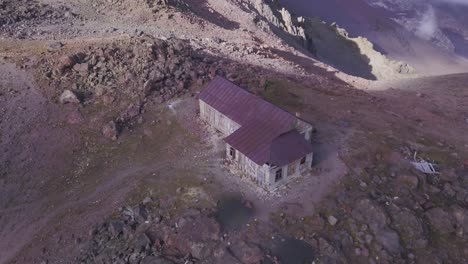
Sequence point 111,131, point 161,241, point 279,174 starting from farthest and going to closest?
point 111,131, point 279,174, point 161,241

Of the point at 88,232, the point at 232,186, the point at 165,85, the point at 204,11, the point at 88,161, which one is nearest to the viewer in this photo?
the point at 88,232

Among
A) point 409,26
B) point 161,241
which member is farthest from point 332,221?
point 409,26

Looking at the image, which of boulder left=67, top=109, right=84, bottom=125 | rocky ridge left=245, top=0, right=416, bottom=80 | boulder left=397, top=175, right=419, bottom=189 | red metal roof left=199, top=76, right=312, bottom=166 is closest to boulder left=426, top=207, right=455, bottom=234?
boulder left=397, top=175, right=419, bottom=189

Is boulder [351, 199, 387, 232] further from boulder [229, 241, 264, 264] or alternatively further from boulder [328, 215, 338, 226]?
boulder [229, 241, 264, 264]

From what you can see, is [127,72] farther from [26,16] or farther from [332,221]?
[332,221]

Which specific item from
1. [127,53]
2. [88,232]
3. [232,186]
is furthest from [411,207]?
[127,53]

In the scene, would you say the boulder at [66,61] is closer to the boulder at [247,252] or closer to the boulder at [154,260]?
the boulder at [154,260]

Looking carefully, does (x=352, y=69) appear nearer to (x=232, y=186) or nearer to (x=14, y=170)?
(x=232, y=186)
